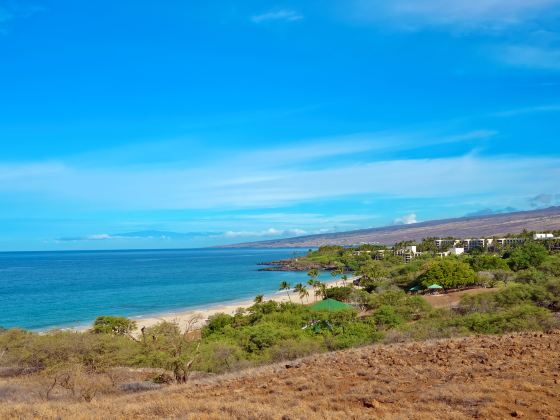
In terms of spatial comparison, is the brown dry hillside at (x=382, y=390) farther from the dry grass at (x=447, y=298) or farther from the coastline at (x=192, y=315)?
the dry grass at (x=447, y=298)

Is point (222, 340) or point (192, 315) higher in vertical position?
point (222, 340)

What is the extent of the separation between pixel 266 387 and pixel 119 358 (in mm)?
10623

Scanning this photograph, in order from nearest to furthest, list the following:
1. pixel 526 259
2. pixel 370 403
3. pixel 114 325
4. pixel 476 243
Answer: pixel 370 403 → pixel 114 325 → pixel 526 259 → pixel 476 243

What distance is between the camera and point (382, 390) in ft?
39.3

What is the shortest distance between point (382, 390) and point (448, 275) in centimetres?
5461

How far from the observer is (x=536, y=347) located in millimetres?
15344

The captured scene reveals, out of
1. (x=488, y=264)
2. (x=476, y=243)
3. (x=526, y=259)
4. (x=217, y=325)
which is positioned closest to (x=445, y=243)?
(x=476, y=243)

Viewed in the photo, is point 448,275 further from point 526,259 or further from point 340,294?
point 526,259

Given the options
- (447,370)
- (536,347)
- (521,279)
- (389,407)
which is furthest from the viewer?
(521,279)

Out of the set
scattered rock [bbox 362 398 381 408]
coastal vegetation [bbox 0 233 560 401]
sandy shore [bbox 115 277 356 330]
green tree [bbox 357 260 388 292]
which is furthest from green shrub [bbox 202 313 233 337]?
green tree [bbox 357 260 388 292]

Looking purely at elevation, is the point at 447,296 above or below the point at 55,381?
below

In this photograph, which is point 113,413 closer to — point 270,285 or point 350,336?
point 350,336

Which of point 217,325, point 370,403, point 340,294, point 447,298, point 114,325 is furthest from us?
point 340,294

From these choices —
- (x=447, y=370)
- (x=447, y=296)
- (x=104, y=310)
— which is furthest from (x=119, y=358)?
(x=447, y=296)
